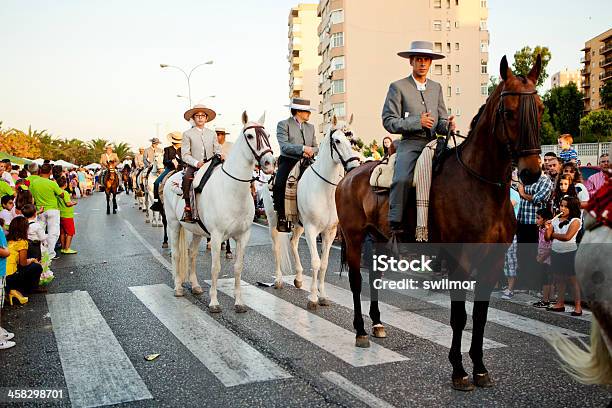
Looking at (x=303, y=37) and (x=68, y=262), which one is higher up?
(x=303, y=37)

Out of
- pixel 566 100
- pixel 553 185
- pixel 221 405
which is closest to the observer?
pixel 221 405

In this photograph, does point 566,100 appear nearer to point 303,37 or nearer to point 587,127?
point 587,127

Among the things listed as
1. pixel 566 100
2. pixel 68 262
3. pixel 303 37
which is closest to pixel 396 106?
pixel 68 262

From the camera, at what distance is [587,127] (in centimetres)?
6359

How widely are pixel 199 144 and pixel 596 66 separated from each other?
121 m

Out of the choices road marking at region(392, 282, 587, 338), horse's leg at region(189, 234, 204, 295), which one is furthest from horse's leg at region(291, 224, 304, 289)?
road marking at region(392, 282, 587, 338)

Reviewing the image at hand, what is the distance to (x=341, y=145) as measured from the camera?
785 centimetres

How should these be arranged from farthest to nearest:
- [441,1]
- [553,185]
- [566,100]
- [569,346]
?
1. [566,100]
2. [441,1]
3. [553,185]
4. [569,346]

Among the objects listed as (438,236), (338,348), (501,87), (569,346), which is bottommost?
(338,348)

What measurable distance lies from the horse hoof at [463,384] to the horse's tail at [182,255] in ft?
17.1

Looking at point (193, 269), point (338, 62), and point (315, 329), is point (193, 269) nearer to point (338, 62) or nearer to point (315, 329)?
point (315, 329)

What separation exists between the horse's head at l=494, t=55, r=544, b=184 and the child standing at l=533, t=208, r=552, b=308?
3933 mm

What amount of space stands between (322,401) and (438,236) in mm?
1844

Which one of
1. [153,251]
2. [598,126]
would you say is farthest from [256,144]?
[598,126]
